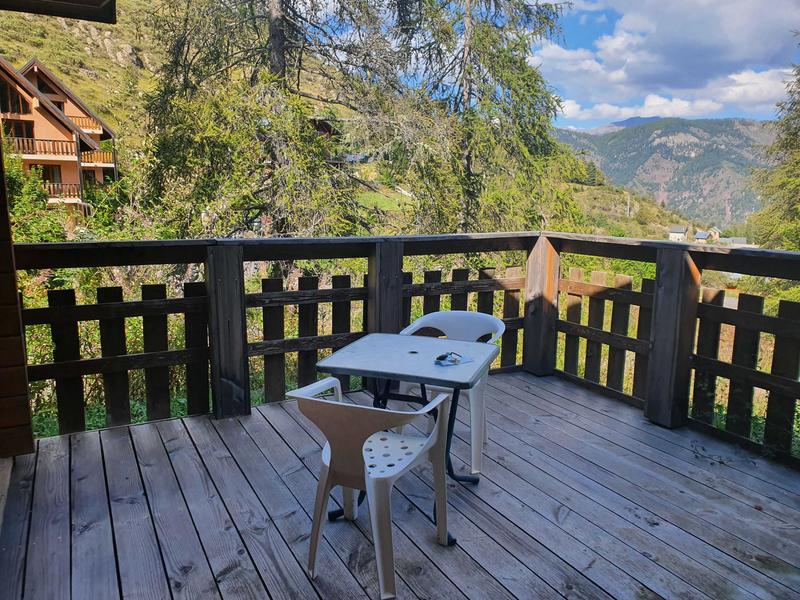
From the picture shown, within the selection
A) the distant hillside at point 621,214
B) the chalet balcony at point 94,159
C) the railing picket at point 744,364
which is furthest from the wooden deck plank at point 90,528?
the chalet balcony at point 94,159

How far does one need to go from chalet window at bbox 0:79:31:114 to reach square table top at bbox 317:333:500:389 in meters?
18.9

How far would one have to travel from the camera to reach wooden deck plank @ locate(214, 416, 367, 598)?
1778 mm

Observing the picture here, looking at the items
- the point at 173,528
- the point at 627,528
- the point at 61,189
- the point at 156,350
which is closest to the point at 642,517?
the point at 627,528

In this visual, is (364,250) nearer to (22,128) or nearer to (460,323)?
(460,323)

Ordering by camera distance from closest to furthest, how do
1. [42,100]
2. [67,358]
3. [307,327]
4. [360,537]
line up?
[360,537]
[67,358]
[307,327]
[42,100]

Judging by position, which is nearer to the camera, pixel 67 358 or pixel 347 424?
pixel 347 424

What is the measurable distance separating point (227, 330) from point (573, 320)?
7.21ft

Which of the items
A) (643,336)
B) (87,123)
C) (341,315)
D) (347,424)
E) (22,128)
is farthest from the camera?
(87,123)

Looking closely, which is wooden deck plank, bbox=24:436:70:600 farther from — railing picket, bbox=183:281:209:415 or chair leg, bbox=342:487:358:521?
chair leg, bbox=342:487:358:521

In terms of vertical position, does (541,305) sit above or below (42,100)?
below

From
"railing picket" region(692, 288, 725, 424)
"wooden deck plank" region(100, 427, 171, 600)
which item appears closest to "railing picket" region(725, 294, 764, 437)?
"railing picket" region(692, 288, 725, 424)

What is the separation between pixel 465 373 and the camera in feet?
6.52

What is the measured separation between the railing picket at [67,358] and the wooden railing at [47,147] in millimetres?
17609

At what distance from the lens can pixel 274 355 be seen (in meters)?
3.38
